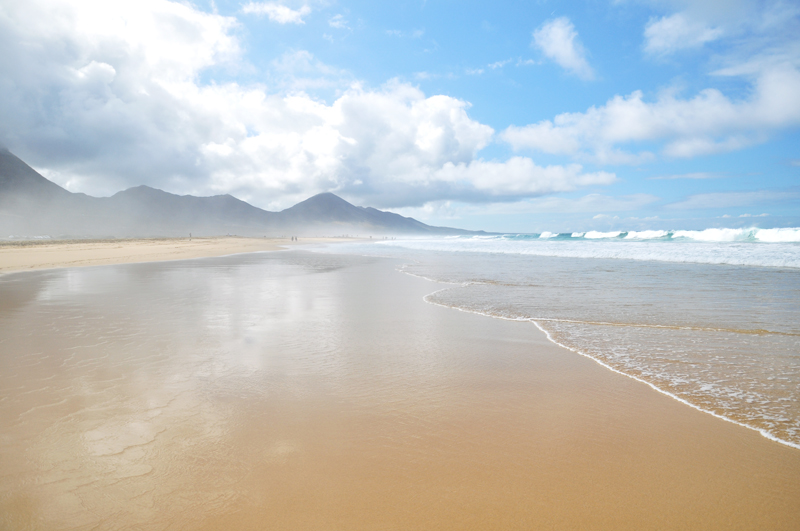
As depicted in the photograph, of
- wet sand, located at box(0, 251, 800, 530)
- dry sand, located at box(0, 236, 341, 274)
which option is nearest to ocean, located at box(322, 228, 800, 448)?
wet sand, located at box(0, 251, 800, 530)

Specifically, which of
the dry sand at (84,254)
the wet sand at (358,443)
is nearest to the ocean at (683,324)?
the wet sand at (358,443)

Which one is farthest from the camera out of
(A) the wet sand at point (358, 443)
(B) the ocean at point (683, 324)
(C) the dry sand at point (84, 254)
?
(C) the dry sand at point (84, 254)

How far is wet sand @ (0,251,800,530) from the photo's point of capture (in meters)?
2.35

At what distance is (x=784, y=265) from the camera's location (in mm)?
17406

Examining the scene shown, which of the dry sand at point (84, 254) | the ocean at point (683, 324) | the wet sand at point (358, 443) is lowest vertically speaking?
the wet sand at point (358, 443)

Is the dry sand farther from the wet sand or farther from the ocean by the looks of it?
the ocean

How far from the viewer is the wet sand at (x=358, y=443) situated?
7.72 ft

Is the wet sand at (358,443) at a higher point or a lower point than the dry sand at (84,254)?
lower

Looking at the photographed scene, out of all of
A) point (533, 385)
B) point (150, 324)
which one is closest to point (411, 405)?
point (533, 385)

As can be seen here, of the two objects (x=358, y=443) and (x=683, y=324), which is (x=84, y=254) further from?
(x=683, y=324)

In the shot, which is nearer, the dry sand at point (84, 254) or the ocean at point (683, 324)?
the ocean at point (683, 324)

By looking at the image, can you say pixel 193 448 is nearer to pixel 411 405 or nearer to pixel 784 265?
pixel 411 405

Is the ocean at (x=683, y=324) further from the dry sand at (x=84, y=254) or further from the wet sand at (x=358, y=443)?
the dry sand at (x=84, y=254)

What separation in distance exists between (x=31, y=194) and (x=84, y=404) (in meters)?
176
